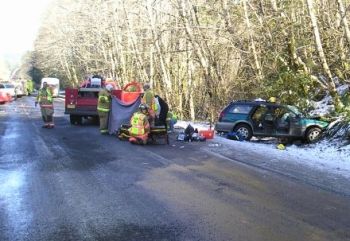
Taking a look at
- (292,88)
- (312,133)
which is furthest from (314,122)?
(292,88)

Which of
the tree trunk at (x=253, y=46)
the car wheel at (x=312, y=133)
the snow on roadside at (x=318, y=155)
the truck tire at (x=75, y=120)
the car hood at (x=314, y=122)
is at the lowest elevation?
the truck tire at (x=75, y=120)

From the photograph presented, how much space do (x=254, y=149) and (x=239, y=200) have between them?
643 cm

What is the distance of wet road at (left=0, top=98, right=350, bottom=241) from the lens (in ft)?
20.2

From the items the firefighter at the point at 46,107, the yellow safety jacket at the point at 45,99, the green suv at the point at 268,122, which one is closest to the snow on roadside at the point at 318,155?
the green suv at the point at 268,122

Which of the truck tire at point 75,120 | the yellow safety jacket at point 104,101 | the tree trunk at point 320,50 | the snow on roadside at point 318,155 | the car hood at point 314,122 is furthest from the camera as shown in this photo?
the truck tire at point 75,120

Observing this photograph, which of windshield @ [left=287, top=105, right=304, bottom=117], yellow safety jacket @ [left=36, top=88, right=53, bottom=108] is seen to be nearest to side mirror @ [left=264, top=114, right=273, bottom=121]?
windshield @ [left=287, top=105, right=304, bottom=117]

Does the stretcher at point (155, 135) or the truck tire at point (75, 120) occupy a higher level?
the stretcher at point (155, 135)

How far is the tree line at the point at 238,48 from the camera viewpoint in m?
18.7

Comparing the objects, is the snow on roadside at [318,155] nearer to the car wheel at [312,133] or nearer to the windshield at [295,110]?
the car wheel at [312,133]

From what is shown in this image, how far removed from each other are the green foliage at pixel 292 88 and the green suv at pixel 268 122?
34.3 inches

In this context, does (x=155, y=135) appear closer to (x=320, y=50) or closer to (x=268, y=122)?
(x=268, y=122)

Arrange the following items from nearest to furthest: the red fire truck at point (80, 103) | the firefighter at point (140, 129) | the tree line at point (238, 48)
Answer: the firefighter at point (140, 129)
the tree line at point (238, 48)
the red fire truck at point (80, 103)

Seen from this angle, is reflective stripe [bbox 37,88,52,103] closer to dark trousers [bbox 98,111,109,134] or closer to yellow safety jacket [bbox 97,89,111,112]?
yellow safety jacket [bbox 97,89,111,112]

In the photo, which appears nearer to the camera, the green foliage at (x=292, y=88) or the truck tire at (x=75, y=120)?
the green foliage at (x=292, y=88)
